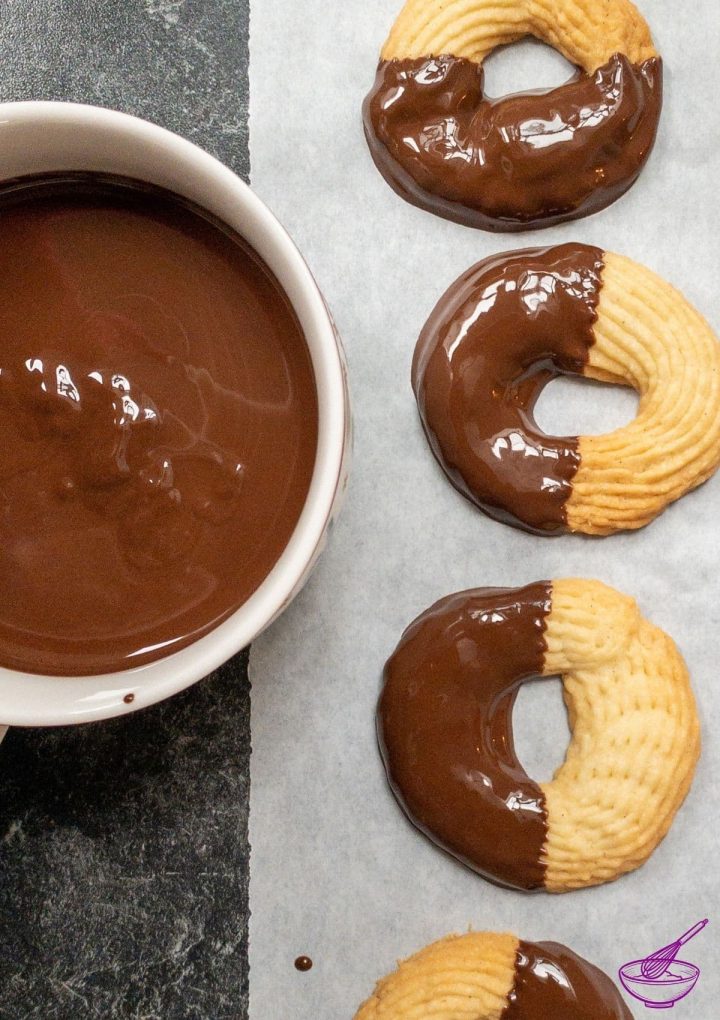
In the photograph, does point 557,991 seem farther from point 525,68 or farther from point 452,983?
point 525,68

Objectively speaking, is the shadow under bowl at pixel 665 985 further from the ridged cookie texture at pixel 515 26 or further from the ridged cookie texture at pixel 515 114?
the ridged cookie texture at pixel 515 26

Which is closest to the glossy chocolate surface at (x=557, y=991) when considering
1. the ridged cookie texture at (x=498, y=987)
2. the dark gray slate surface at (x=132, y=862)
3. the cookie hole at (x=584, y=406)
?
the ridged cookie texture at (x=498, y=987)

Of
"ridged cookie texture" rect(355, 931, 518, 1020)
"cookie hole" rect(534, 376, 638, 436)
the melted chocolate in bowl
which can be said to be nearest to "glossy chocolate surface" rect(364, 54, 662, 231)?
"cookie hole" rect(534, 376, 638, 436)

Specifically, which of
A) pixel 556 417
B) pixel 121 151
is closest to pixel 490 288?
pixel 556 417

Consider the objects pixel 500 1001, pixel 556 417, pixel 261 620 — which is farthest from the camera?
pixel 556 417

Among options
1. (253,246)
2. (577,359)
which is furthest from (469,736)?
(253,246)

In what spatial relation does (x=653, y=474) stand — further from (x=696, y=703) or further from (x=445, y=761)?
(x=445, y=761)
